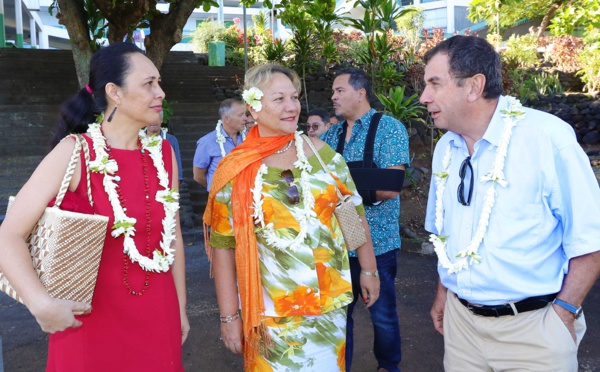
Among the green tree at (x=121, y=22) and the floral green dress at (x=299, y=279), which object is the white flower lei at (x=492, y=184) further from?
the green tree at (x=121, y=22)

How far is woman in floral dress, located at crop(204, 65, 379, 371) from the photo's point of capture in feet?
9.00

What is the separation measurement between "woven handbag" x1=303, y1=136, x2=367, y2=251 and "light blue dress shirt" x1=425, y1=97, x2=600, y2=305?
0.66m

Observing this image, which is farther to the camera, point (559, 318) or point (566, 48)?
point (566, 48)

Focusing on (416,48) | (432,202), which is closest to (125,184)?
(432,202)

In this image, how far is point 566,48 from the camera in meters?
16.7

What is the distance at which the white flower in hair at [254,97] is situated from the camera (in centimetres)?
286

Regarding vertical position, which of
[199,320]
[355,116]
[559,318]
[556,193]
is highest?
[355,116]

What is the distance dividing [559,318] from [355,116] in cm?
215

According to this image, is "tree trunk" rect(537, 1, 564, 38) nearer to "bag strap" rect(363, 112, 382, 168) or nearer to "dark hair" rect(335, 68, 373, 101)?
"dark hair" rect(335, 68, 373, 101)

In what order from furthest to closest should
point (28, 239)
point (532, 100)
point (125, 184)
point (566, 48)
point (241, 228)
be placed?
point (566, 48) → point (532, 100) → point (241, 228) → point (125, 184) → point (28, 239)

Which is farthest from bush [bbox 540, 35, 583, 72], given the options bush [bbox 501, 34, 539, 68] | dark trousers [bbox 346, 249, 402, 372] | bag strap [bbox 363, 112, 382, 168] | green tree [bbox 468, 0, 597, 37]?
dark trousers [bbox 346, 249, 402, 372]

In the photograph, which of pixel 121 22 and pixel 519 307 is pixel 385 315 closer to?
pixel 519 307

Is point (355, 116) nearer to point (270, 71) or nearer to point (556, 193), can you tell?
point (270, 71)

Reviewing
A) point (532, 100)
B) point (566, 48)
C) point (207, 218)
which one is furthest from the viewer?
point (566, 48)
